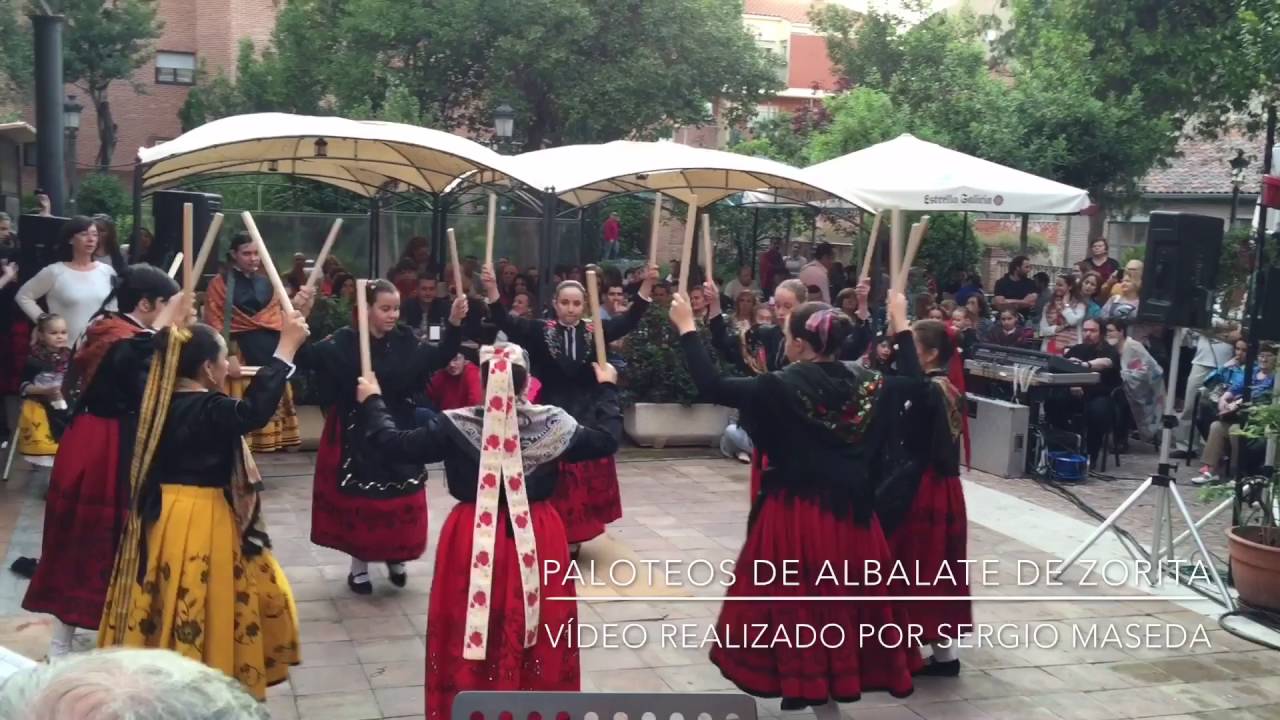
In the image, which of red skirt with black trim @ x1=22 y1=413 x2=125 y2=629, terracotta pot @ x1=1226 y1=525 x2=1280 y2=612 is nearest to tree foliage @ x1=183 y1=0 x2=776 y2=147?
red skirt with black trim @ x1=22 y1=413 x2=125 y2=629

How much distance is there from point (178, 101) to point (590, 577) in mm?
33798

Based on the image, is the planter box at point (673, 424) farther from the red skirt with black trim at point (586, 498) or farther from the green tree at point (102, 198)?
the green tree at point (102, 198)

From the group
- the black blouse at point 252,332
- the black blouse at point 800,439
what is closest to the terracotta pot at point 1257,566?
the black blouse at point 800,439

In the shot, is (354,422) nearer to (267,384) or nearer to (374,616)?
(374,616)

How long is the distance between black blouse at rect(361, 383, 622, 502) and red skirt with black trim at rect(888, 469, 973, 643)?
170cm

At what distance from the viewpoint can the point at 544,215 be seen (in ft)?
36.7

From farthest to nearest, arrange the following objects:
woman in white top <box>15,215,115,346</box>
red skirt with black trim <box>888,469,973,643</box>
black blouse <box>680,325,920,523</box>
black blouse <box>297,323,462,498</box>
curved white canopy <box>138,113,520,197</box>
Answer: curved white canopy <box>138,113,520,197</box>, woman in white top <box>15,215,115,346</box>, black blouse <box>297,323,462,498</box>, red skirt with black trim <box>888,469,973,643</box>, black blouse <box>680,325,920,523</box>

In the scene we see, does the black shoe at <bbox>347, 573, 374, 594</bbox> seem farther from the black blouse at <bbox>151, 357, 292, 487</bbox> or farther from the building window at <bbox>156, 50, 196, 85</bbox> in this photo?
the building window at <bbox>156, 50, 196, 85</bbox>

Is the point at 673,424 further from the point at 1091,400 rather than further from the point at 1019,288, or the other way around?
the point at 1019,288

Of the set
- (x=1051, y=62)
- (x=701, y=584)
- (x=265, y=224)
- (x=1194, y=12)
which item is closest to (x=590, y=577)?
(x=701, y=584)

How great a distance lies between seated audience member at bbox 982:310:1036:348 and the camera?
12500mm

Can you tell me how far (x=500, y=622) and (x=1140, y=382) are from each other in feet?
28.1

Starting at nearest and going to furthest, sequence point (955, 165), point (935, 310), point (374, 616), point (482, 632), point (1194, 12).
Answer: point (482, 632) → point (374, 616) → point (935, 310) → point (955, 165) → point (1194, 12)

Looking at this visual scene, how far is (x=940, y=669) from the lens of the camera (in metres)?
5.88
